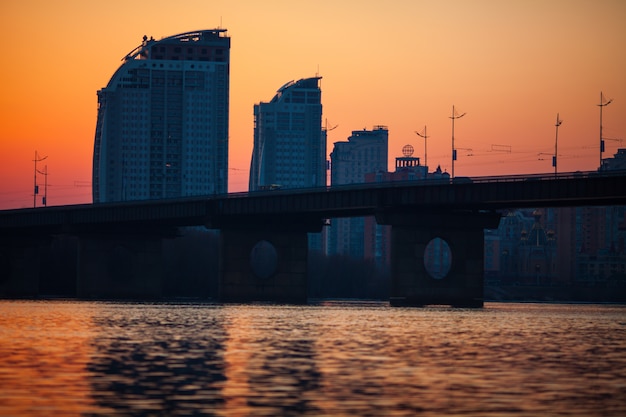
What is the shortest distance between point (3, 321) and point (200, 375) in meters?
44.4

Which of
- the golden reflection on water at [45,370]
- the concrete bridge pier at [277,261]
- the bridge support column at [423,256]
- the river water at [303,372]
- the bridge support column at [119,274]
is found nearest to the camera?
the golden reflection on water at [45,370]

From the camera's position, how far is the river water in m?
35.9

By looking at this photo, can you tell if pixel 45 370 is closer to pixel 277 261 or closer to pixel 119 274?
pixel 277 261

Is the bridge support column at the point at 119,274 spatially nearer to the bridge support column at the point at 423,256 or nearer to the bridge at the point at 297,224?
the bridge at the point at 297,224

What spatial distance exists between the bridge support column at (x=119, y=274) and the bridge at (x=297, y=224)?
5.5 inches

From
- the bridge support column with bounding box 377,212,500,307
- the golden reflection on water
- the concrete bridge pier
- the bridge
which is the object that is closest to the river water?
the golden reflection on water

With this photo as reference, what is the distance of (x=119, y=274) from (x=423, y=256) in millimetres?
60189

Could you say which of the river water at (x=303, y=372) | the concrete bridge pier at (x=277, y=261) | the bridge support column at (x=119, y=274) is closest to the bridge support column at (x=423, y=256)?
the concrete bridge pier at (x=277, y=261)

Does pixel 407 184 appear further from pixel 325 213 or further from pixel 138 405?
pixel 138 405

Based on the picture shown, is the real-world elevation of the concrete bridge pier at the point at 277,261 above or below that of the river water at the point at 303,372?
above

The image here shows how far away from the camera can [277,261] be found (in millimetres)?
167125

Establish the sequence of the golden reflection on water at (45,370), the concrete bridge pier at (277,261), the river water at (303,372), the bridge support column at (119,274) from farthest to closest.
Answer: the bridge support column at (119,274) < the concrete bridge pier at (277,261) < the river water at (303,372) < the golden reflection on water at (45,370)

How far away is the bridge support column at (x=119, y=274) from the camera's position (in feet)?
594

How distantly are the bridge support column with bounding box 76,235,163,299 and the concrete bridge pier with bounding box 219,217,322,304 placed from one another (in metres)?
22.8
